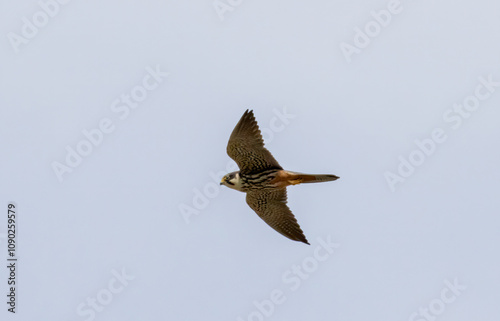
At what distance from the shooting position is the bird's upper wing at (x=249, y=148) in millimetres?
18562

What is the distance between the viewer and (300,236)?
2000 cm

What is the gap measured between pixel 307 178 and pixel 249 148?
130cm

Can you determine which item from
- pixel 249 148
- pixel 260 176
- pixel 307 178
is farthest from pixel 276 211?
pixel 249 148

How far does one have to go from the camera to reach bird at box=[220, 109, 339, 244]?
61.0 feet

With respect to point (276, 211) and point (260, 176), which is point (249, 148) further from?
point (276, 211)

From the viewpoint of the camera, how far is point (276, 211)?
2028 cm

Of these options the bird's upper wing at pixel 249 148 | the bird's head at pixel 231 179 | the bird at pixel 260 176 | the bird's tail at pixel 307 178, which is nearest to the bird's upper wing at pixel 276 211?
the bird at pixel 260 176

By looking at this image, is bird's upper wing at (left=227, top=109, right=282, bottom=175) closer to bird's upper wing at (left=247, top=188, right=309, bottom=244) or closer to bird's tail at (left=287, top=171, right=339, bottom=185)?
bird's tail at (left=287, top=171, right=339, bottom=185)

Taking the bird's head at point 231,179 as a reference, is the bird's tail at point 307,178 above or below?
below

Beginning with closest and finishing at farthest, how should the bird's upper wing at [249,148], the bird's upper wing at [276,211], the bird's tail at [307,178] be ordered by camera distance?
1. the bird's tail at [307,178]
2. the bird's upper wing at [249,148]
3. the bird's upper wing at [276,211]

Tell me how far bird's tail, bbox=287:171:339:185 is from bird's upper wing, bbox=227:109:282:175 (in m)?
0.40

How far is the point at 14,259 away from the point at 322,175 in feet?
23.4

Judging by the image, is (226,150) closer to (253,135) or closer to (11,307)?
(253,135)

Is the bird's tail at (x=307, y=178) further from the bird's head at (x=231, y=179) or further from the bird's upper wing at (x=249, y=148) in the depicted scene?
the bird's head at (x=231, y=179)
